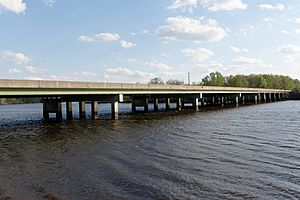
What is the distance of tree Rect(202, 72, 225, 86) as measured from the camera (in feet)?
589

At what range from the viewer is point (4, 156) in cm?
2033

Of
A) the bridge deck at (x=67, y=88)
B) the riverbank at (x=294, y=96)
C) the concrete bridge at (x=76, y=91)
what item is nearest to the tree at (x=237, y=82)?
the riverbank at (x=294, y=96)

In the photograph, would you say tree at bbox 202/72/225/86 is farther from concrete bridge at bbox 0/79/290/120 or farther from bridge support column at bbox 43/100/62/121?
bridge support column at bbox 43/100/62/121

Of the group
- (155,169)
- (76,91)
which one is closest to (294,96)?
(76,91)

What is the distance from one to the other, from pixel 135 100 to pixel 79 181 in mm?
63464

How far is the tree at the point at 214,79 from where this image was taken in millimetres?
179375

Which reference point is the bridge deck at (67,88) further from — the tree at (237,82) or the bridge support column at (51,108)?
the tree at (237,82)

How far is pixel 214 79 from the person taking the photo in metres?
182

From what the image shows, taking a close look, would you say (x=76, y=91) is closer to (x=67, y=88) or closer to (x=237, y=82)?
(x=67, y=88)

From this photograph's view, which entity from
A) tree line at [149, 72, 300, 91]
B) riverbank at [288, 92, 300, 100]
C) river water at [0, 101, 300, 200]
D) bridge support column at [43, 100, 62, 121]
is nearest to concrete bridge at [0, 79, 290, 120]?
bridge support column at [43, 100, 62, 121]

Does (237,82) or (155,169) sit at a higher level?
(237,82)

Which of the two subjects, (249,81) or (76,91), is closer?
(76,91)

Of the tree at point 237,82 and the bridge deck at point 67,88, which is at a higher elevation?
the tree at point 237,82

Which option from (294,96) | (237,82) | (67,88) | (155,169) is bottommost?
(155,169)
